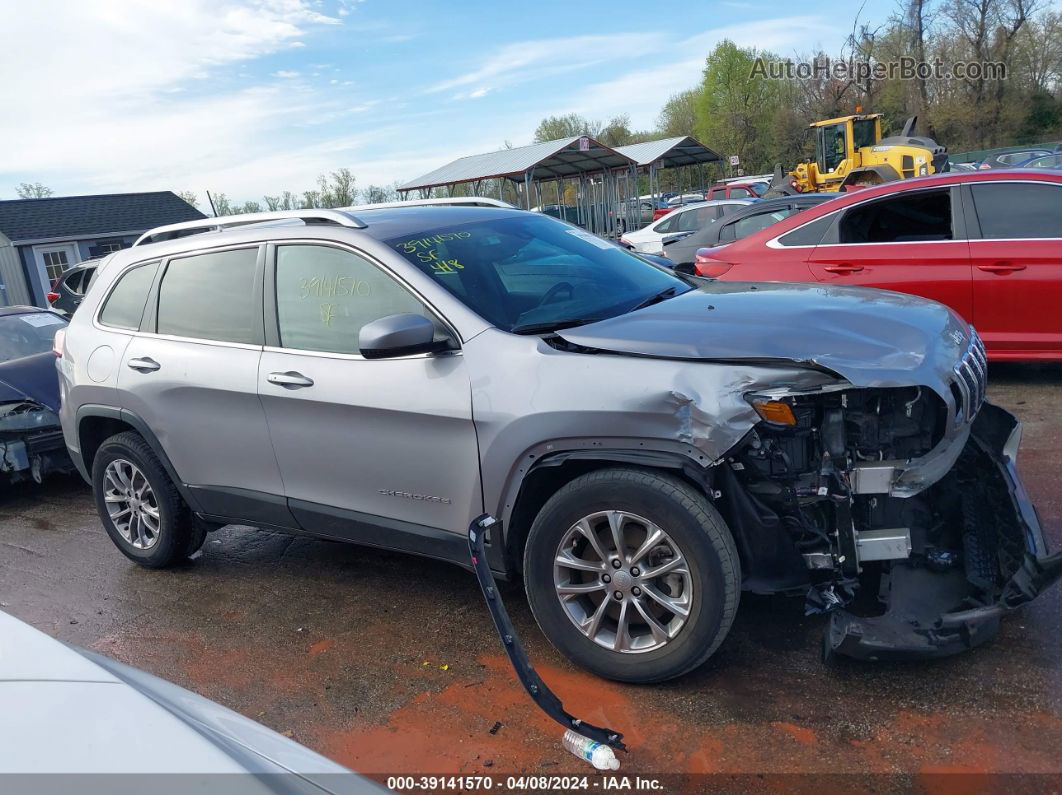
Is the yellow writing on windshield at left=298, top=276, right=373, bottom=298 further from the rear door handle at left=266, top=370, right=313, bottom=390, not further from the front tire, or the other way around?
the front tire

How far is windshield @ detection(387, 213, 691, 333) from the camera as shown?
3.72m

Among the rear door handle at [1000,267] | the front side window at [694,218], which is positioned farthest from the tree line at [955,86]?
the rear door handle at [1000,267]

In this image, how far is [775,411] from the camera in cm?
304

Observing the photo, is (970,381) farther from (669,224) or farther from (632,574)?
(669,224)

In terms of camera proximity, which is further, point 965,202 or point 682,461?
point 965,202

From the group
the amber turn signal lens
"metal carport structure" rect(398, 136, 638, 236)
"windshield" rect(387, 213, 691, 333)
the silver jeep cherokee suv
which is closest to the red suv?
"windshield" rect(387, 213, 691, 333)

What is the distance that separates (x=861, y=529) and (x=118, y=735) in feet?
8.32

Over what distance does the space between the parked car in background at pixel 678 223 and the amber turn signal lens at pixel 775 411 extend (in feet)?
48.3

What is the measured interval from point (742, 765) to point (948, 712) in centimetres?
77

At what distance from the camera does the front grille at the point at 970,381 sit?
324cm

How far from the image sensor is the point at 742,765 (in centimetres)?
283

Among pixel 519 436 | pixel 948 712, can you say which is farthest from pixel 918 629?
pixel 519 436

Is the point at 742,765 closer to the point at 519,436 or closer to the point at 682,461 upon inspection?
the point at 682,461

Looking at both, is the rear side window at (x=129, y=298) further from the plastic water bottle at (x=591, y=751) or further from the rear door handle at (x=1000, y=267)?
the rear door handle at (x=1000, y=267)
